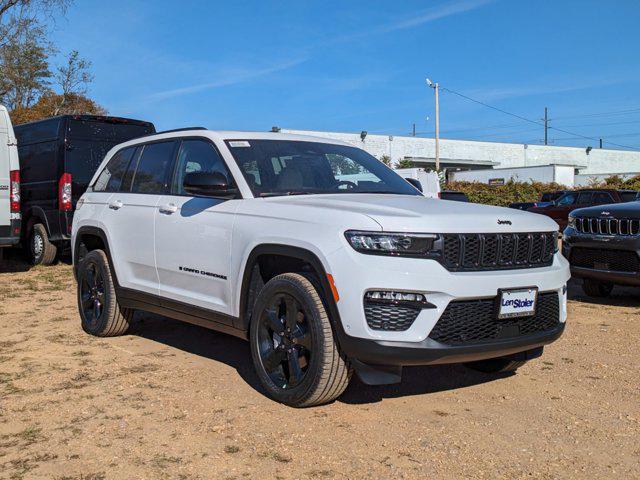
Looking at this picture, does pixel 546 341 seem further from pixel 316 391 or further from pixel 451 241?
pixel 316 391

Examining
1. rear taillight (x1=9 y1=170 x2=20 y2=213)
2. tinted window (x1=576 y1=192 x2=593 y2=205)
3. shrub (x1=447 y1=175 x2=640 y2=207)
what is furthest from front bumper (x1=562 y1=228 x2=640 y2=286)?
shrub (x1=447 y1=175 x2=640 y2=207)

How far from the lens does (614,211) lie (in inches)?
302

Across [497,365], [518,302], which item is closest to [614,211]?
[497,365]

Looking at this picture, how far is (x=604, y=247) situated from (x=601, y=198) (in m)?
14.7

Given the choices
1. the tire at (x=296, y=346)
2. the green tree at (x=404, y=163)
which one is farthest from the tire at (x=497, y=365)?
the green tree at (x=404, y=163)

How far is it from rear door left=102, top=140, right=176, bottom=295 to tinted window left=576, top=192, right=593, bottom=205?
1916 centimetres

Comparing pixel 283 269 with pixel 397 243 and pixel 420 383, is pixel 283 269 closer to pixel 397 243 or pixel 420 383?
pixel 397 243

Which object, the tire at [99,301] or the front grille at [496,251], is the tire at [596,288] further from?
the tire at [99,301]

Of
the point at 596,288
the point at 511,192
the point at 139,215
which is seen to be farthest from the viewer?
the point at 511,192

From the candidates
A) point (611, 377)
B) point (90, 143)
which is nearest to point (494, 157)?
point (90, 143)

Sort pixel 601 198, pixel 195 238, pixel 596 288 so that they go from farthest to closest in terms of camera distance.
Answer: pixel 601 198, pixel 596 288, pixel 195 238

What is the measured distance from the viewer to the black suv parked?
738cm

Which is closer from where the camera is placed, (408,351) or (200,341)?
(408,351)

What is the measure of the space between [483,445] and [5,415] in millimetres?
2802
